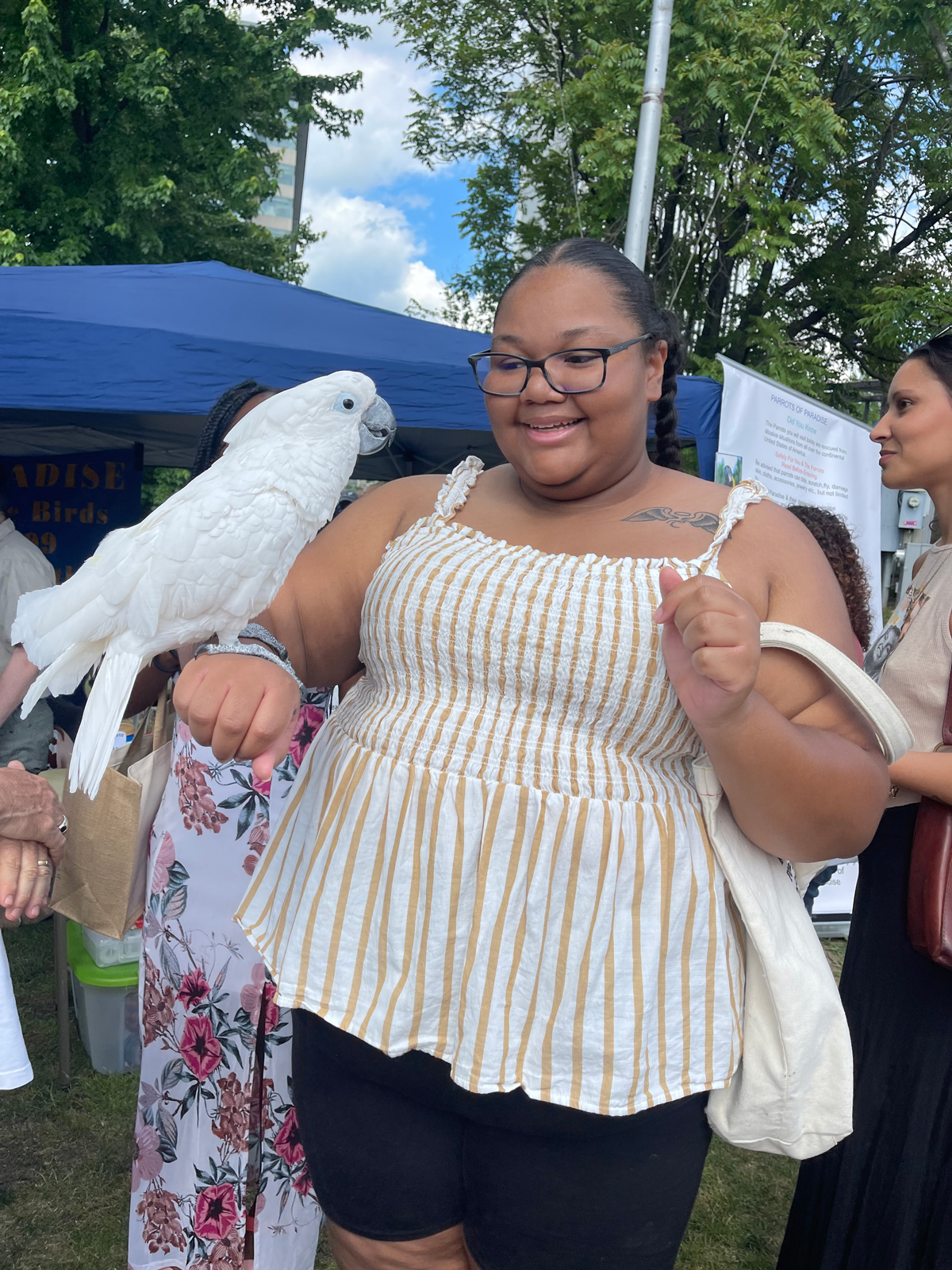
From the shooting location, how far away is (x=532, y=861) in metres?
1.00

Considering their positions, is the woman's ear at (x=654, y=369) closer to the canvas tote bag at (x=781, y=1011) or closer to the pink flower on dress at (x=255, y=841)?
the canvas tote bag at (x=781, y=1011)

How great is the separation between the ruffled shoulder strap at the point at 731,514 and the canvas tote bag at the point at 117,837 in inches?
48.6

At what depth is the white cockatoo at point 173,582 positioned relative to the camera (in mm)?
1187

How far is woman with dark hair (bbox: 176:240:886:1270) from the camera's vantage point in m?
0.98

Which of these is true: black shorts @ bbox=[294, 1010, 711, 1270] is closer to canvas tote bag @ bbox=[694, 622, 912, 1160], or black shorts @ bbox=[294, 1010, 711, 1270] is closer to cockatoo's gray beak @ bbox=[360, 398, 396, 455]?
canvas tote bag @ bbox=[694, 622, 912, 1160]

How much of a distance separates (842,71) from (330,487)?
34.8 ft

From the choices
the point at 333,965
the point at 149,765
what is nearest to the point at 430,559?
the point at 333,965

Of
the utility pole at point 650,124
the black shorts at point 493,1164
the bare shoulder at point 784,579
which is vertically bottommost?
the black shorts at point 493,1164

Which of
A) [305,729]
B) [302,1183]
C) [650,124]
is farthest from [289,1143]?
[650,124]

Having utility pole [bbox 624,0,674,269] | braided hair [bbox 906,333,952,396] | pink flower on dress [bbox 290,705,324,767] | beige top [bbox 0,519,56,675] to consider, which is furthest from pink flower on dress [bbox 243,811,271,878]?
utility pole [bbox 624,0,674,269]

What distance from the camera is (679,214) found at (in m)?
9.42

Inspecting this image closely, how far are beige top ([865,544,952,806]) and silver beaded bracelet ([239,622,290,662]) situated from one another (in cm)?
108

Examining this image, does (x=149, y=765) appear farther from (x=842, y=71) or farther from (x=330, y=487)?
(x=842, y=71)

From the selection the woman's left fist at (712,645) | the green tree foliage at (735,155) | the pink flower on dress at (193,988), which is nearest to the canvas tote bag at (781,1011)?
the woman's left fist at (712,645)
